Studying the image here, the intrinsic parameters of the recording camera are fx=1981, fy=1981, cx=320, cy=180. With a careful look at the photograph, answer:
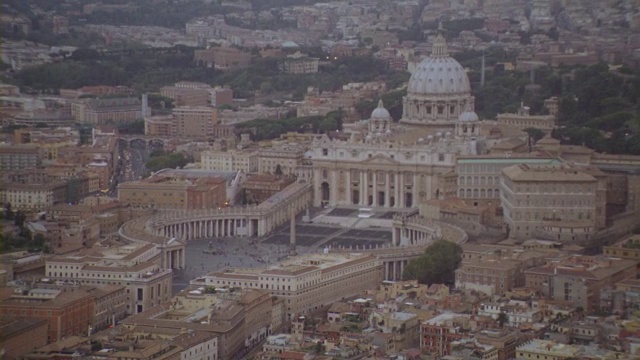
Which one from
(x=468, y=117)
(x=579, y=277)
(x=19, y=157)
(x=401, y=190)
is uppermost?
(x=468, y=117)

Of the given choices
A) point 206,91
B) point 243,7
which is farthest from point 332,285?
point 243,7

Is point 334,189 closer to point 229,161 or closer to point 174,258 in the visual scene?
point 229,161

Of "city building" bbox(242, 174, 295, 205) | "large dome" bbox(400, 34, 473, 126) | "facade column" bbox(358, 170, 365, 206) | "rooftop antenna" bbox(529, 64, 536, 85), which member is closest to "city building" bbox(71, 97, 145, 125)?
"large dome" bbox(400, 34, 473, 126)

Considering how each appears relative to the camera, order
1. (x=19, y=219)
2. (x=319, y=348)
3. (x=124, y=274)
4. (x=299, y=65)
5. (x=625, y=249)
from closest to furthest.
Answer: (x=319, y=348) → (x=124, y=274) → (x=625, y=249) → (x=19, y=219) → (x=299, y=65)

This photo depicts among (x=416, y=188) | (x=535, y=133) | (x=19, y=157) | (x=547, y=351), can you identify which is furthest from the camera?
(x=535, y=133)

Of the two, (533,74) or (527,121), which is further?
(533,74)

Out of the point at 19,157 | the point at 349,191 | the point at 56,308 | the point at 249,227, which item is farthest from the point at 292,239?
the point at 56,308

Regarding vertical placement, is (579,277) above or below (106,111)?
below

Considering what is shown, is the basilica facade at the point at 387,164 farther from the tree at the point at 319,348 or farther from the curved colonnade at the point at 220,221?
the tree at the point at 319,348
